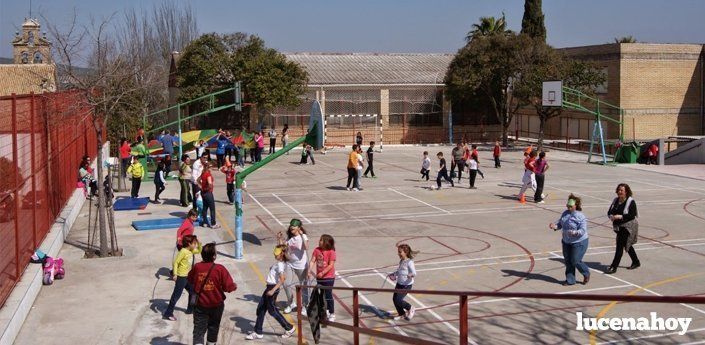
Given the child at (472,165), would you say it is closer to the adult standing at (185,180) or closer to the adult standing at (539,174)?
the adult standing at (539,174)

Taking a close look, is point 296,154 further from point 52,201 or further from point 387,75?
point 52,201

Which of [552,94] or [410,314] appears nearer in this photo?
[410,314]

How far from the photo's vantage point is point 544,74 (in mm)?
40875

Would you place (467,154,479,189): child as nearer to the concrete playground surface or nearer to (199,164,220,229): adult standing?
the concrete playground surface

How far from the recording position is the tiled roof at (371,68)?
167 feet

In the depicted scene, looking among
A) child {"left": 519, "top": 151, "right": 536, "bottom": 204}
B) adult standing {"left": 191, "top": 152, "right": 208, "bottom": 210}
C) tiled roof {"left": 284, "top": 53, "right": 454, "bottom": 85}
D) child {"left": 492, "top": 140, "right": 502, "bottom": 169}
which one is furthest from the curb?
tiled roof {"left": 284, "top": 53, "right": 454, "bottom": 85}

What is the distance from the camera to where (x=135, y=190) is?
936 inches

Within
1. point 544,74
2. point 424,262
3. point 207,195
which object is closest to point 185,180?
point 207,195

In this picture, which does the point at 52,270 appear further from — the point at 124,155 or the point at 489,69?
the point at 489,69

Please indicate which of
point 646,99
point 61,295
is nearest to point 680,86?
point 646,99

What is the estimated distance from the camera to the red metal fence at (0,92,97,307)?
39.3ft

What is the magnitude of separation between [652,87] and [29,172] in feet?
131

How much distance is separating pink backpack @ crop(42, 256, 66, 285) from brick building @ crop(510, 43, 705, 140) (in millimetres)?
37645

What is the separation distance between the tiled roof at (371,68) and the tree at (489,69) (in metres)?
5.95
